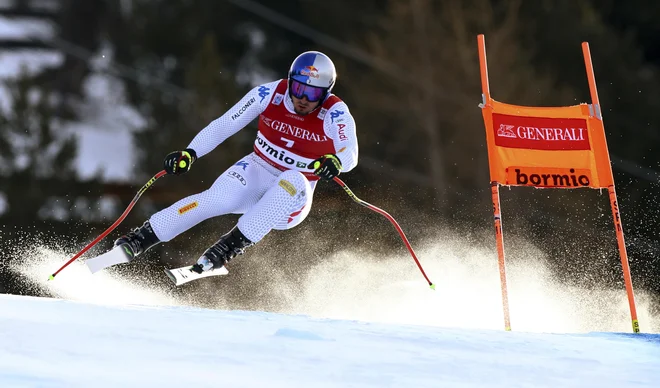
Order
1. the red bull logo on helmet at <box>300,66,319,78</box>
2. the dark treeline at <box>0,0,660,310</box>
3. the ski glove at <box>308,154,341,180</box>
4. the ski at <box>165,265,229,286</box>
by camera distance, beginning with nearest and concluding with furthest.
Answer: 1. the ski at <box>165,265,229,286</box>
2. the ski glove at <box>308,154,341,180</box>
3. the red bull logo on helmet at <box>300,66,319,78</box>
4. the dark treeline at <box>0,0,660,310</box>

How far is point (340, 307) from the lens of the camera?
7.82m

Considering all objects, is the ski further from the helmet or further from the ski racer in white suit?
the helmet

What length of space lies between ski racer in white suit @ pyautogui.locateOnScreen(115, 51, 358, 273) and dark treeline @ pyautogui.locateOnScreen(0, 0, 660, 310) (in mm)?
8807

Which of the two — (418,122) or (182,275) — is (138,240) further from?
(418,122)

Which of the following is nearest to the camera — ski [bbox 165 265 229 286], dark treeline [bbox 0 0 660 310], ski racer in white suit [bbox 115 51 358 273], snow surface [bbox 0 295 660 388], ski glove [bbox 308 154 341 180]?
snow surface [bbox 0 295 660 388]

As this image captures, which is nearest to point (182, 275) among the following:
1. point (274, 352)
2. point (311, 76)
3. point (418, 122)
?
point (311, 76)

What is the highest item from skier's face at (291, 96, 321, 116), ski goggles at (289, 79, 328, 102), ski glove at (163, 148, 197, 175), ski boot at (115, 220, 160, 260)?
ski goggles at (289, 79, 328, 102)

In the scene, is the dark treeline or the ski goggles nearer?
the ski goggles

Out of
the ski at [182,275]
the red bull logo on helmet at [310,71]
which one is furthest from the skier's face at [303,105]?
the ski at [182,275]

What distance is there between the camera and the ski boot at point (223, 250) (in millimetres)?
5738

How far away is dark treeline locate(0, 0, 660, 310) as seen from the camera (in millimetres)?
16844

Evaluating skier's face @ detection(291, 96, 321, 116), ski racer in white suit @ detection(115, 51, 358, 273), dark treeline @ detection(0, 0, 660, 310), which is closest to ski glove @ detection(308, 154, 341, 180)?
ski racer in white suit @ detection(115, 51, 358, 273)

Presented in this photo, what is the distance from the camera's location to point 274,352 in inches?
166

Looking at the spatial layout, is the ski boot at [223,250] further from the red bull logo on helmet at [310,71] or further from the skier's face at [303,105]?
the red bull logo on helmet at [310,71]
